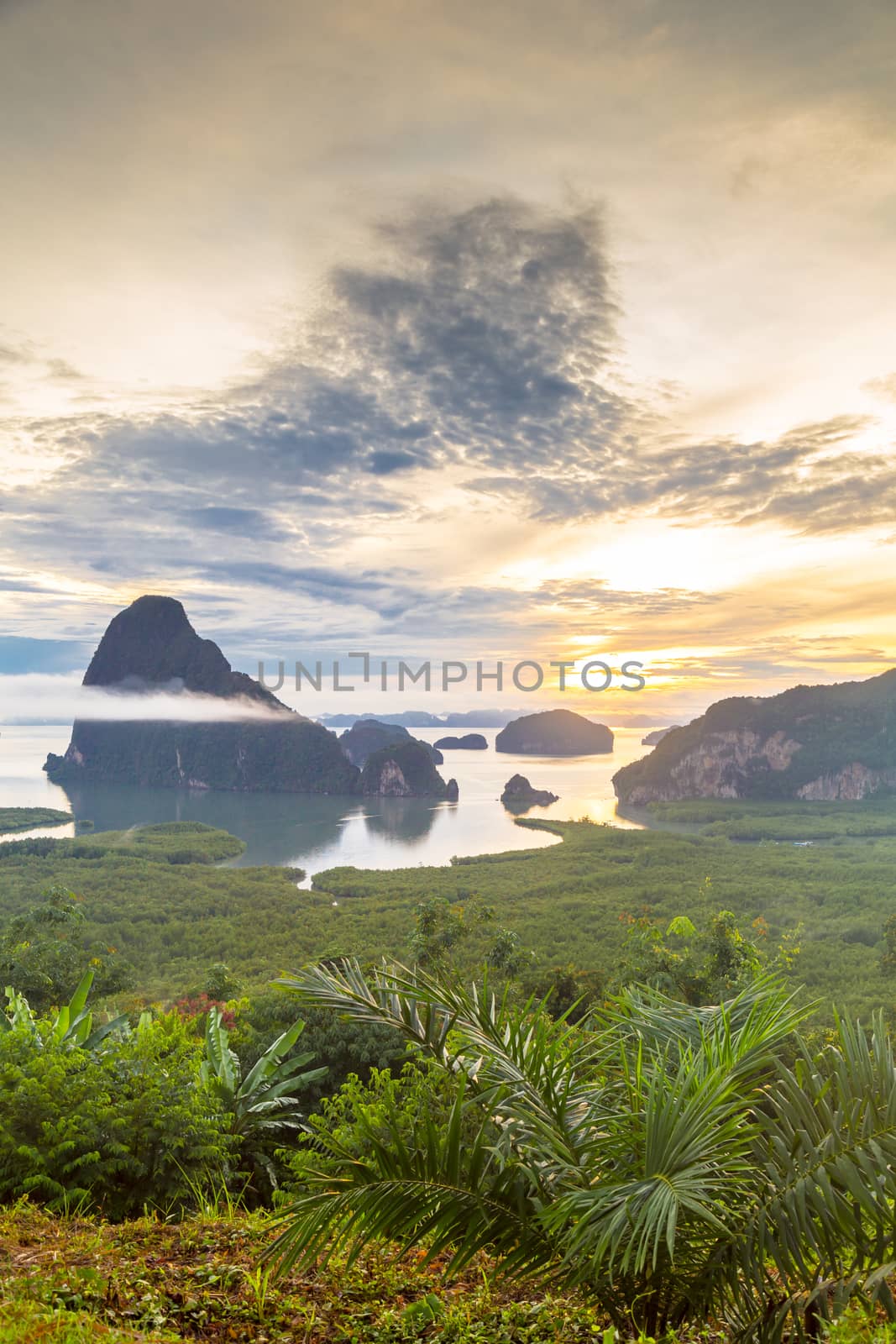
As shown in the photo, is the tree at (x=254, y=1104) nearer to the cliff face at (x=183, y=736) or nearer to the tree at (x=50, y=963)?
the tree at (x=50, y=963)

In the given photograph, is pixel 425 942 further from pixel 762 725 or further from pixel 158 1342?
pixel 762 725

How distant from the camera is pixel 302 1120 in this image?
834 centimetres

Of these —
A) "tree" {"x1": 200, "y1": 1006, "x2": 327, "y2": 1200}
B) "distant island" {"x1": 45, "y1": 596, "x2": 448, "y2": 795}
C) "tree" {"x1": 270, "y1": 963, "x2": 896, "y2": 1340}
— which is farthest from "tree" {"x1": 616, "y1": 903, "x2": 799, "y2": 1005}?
"distant island" {"x1": 45, "y1": 596, "x2": 448, "y2": 795}

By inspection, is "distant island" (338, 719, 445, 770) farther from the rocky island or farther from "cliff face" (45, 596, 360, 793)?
the rocky island

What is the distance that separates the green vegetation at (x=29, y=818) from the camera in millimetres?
59553

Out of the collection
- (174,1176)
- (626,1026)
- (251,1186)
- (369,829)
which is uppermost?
(626,1026)

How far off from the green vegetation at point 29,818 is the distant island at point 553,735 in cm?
9213

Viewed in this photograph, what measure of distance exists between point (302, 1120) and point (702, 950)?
6681 mm

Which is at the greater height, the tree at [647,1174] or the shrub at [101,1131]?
the tree at [647,1174]

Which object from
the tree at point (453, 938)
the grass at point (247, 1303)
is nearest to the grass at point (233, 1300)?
the grass at point (247, 1303)

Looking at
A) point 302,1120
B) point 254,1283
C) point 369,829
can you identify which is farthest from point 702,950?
point 369,829

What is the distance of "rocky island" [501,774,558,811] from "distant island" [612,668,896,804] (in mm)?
10240

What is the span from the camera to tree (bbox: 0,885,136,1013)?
35.6 feet

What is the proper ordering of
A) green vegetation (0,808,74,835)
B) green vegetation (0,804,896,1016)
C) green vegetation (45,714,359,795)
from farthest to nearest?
1. green vegetation (45,714,359,795)
2. green vegetation (0,808,74,835)
3. green vegetation (0,804,896,1016)
